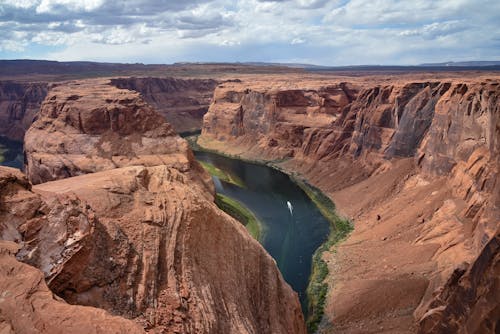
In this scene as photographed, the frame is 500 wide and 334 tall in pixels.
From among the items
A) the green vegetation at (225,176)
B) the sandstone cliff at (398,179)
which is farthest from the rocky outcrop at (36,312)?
the green vegetation at (225,176)

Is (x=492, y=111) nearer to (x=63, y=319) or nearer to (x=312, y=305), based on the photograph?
(x=312, y=305)

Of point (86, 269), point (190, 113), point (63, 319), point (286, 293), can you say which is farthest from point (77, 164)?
point (190, 113)

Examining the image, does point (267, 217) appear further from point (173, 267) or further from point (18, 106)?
point (18, 106)

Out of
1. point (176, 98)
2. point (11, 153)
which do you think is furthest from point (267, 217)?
point (176, 98)

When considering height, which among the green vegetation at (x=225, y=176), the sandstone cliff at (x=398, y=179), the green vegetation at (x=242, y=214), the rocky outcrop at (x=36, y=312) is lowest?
the green vegetation at (x=225, y=176)

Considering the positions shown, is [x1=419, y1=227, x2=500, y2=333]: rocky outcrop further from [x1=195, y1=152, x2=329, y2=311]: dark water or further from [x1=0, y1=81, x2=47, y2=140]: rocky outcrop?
[x1=0, y1=81, x2=47, y2=140]: rocky outcrop

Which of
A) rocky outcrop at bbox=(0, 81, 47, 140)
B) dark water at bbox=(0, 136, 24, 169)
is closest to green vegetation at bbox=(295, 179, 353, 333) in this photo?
dark water at bbox=(0, 136, 24, 169)

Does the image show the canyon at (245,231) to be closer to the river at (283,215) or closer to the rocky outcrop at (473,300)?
the rocky outcrop at (473,300)
